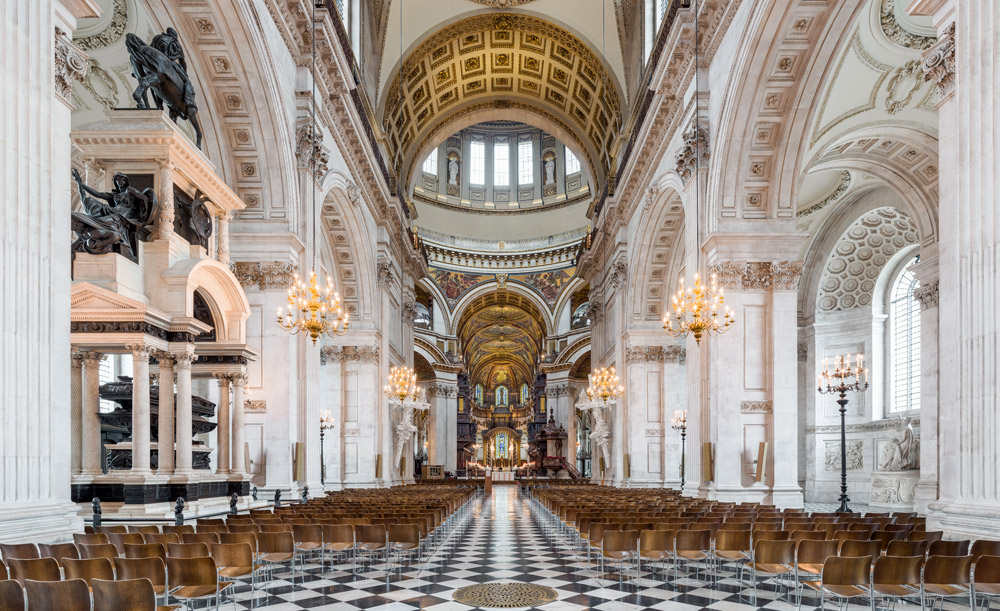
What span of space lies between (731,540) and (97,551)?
250 inches

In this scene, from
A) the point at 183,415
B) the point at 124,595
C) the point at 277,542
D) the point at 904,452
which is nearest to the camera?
the point at 124,595

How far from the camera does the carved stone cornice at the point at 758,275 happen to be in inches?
636

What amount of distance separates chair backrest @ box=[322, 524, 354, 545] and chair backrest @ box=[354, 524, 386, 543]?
0.39ft

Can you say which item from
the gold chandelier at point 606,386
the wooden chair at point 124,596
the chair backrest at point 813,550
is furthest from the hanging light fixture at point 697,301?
the wooden chair at point 124,596

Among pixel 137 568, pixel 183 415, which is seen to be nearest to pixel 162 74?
pixel 183 415

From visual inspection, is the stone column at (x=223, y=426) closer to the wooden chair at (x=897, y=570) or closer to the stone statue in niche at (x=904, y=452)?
the wooden chair at (x=897, y=570)

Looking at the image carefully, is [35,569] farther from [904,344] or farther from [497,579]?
[904,344]

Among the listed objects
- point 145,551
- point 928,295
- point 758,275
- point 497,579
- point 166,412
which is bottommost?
point 497,579

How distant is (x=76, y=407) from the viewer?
1245 centimetres

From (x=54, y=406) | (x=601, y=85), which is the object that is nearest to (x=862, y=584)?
(x=54, y=406)

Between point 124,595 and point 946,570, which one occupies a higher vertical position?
point 124,595

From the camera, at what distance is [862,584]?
641 cm


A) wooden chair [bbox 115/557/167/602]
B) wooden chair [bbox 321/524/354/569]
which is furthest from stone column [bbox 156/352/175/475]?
wooden chair [bbox 115/557/167/602]

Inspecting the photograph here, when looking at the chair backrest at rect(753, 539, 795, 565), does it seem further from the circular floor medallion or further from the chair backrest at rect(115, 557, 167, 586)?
the chair backrest at rect(115, 557, 167, 586)
